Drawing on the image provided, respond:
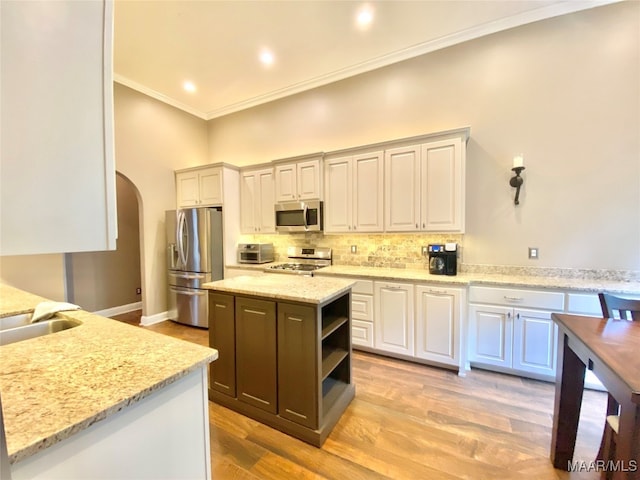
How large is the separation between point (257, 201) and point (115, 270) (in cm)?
283

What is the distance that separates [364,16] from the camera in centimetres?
277

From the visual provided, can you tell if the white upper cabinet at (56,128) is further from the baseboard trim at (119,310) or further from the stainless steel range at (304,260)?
the baseboard trim at (119,310)

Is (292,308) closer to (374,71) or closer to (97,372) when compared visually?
(97,372)

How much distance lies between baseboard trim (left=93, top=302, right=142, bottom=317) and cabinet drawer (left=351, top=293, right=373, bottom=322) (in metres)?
4.21

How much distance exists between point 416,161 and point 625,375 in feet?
8.06

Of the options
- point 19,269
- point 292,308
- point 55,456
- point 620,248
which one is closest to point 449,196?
point 620,248

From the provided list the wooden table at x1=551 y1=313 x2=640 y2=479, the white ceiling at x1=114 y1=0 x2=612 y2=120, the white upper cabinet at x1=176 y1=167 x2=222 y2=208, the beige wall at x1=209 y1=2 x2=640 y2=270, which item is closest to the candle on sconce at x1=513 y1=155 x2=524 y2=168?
the beige wall at x1=209 y1=2 x2=640 y2=270

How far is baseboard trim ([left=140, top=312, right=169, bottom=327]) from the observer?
4.12 m

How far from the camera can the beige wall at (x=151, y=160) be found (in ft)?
12.8

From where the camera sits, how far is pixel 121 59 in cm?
339

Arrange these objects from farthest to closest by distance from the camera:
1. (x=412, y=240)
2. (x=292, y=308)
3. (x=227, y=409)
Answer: (x=412, y=240) → (x=227, y=409) → (x=292, y=308)

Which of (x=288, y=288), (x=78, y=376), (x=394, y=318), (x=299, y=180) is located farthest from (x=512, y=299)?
(x=78, y=376)

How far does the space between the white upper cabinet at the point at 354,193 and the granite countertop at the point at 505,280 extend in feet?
2.00

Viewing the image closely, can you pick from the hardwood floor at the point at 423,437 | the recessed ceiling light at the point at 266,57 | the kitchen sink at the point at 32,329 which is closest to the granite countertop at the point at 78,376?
the kitchen sink at the point at 32,329
